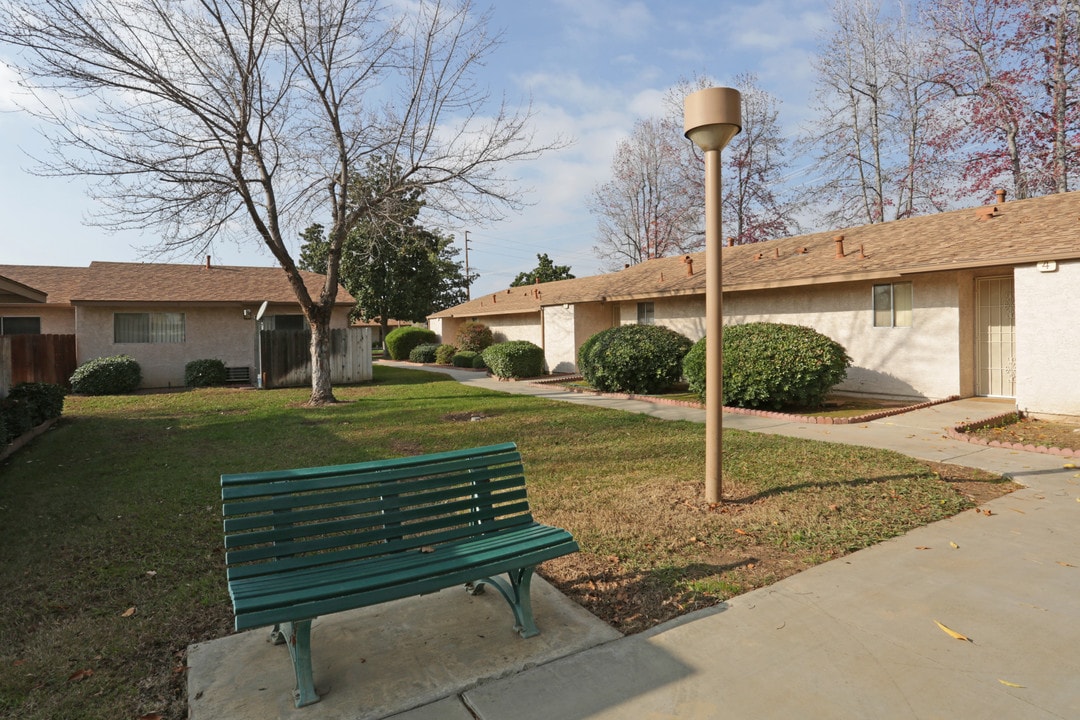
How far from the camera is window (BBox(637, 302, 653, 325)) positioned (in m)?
19.0

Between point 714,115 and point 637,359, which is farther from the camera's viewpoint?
point 637,359

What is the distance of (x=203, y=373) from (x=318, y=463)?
1395cm

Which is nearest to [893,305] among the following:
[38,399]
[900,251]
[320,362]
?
[900,251]

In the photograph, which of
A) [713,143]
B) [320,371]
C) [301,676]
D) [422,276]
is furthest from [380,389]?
[422,276]

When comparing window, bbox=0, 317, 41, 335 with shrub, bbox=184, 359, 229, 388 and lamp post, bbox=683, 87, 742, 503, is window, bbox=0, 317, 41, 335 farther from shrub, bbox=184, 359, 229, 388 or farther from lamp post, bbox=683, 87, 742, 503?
lamp post, bbox=683, 87, 742, 503

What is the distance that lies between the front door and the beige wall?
2051 cm

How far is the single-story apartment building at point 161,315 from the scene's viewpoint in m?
19.1

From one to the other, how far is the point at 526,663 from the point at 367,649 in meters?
0.86

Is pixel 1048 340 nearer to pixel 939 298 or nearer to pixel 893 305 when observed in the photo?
pixel 939 298

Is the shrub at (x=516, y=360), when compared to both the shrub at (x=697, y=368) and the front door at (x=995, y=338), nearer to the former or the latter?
the shrub at (x=697, y=368)

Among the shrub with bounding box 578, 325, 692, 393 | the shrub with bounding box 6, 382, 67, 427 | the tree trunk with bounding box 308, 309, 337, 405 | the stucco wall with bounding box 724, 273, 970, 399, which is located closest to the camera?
the shrub with bounding box 6, 382, 67, 427

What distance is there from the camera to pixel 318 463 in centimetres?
778

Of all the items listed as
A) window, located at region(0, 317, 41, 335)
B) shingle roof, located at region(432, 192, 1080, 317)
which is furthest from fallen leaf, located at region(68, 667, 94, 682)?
window, located at region(0, 317, 41, 335)

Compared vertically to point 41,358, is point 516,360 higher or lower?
lower
